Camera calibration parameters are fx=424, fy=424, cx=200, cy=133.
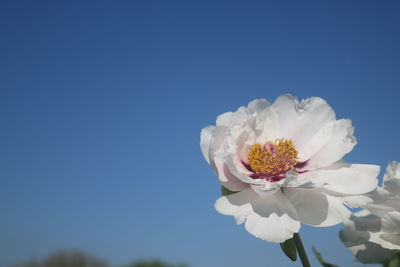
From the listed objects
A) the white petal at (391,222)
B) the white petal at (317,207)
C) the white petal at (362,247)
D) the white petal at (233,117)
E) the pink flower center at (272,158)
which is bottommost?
the white petal at (362,247)

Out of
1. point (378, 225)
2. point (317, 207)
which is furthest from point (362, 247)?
point (317, 207)

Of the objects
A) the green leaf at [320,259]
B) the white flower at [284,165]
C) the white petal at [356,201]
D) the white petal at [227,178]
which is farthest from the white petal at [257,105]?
the green leaf at [320,259]

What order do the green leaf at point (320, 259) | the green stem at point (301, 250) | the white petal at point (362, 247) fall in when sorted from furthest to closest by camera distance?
1. the white petal at point (362, 247)
2. the green stem at point (301, 250)
3. the green leaf at point (320, 259)

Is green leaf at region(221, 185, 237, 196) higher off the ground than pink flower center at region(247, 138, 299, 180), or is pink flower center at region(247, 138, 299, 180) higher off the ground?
pink flower center at region(247, 138, 299, 180)

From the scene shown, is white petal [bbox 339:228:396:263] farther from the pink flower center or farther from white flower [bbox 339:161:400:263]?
Answer: the pink flower center

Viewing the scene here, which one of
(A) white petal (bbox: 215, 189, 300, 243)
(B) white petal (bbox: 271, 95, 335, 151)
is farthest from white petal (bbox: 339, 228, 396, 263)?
(B) white petal (bbox: 271, 95, 335, 151)

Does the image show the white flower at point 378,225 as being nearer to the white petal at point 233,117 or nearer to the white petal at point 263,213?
the white petal at point 263,213

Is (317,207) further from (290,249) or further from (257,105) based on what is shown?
(257,105)
